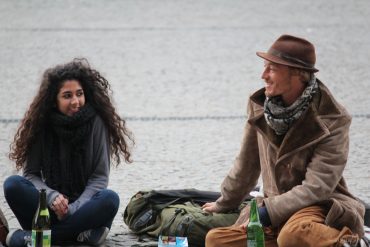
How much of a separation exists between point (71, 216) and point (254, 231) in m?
1.23

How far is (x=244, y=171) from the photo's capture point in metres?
5.34

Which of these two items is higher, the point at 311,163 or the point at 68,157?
the point at 311,163

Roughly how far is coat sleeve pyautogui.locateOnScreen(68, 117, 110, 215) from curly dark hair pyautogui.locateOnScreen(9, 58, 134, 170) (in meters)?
0.10

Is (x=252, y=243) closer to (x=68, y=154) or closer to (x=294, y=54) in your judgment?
(x=294, y=54)

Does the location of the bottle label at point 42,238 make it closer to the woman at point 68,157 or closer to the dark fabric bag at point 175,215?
the woman at point 68,157

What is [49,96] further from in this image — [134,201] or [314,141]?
[314,141]

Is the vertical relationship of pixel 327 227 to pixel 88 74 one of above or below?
below

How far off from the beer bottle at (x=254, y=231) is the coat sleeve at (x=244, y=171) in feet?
1.72

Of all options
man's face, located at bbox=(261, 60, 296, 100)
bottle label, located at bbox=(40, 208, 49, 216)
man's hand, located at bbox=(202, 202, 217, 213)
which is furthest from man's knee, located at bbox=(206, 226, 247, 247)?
bottle label, located at bbox=(40, 208, 49, 216)

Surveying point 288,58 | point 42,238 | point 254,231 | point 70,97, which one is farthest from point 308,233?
point 70,97

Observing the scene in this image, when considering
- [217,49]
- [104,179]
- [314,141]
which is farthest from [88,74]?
[217,49]

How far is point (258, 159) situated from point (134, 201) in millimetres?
911

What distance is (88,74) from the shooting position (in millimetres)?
5875

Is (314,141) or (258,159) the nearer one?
(314,141)
